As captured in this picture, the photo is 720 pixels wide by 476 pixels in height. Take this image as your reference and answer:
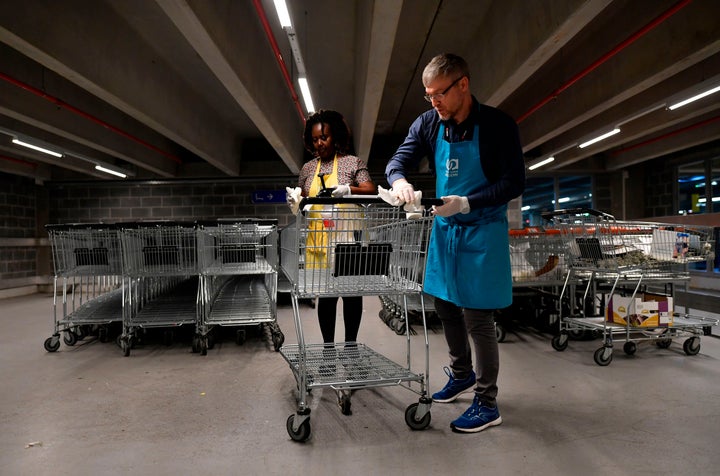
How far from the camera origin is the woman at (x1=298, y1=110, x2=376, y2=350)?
2471mm

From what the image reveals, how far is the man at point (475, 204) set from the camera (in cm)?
182

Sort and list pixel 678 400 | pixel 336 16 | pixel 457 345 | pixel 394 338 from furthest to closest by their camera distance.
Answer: pixel 336 16 → pixel 394 338 → pixel 678 400 → pixel 457 345

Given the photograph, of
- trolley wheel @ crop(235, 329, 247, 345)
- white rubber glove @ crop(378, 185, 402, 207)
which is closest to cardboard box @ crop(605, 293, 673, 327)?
white rubber glove @ crop(378, 185, 402, 207)

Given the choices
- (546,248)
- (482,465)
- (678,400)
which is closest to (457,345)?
(482,465)

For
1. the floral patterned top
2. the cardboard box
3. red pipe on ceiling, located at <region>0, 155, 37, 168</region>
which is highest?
red pipe on ceiling, located at <region>0, 155, 37, 168</region>

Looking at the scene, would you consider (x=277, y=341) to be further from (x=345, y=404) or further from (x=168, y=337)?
(x=345, y=404)

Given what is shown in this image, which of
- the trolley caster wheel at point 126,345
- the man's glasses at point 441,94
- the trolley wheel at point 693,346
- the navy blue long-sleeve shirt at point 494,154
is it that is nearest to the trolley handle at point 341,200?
the navy blue long-sleeve shirt at point 494,154

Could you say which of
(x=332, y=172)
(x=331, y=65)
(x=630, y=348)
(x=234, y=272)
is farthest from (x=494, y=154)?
(x=331, y=65)

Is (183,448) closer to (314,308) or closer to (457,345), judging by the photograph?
(457,345)

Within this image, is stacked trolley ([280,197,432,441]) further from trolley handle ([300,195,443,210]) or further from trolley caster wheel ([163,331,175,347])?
trolley caster wheel ([163,331,175,347])

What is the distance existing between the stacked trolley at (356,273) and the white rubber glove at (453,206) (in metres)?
0.12

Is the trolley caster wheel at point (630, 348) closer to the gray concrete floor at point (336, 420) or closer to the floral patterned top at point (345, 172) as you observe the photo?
the gray concrete floor at point (336, 420)

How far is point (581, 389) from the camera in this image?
252 centimetres

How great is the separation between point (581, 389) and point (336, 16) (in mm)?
4292
